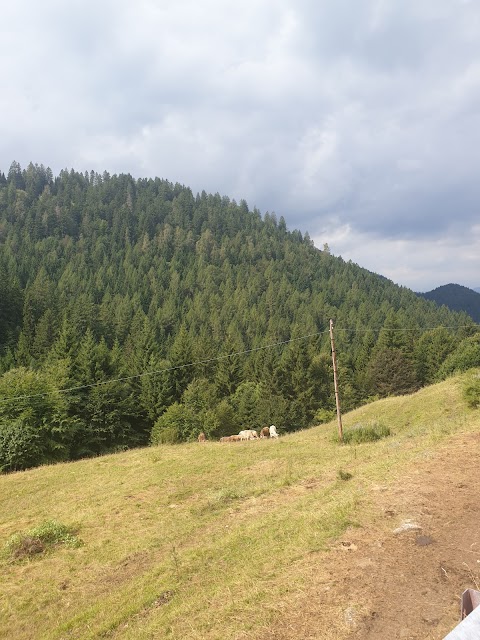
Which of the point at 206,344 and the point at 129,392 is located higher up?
the point at 206,344

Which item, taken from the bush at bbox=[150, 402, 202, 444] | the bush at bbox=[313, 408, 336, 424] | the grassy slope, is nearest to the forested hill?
the bush at bbox=[150, 402, 202, 444]

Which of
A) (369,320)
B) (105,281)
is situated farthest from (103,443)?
(105,281)

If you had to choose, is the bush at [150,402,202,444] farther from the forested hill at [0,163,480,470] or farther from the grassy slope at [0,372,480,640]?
the grassy slope at [0,372,480,640]

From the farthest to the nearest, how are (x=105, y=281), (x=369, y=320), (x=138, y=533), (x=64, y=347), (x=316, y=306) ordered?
1. (x=105, y=281)
2. (x=316, y=306)
3. (x=369, y=320)
4. (x=64, y=347)
5. (x=138, y=533)

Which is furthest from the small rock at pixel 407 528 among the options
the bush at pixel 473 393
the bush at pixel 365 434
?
the bush at pixel 473 393

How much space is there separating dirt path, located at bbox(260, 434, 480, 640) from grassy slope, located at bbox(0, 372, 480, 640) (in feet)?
1.64

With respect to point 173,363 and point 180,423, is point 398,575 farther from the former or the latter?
point 173,363

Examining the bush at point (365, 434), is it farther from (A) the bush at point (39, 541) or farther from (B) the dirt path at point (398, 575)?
(A) the bush at point (39, 541)

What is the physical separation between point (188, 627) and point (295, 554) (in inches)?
116

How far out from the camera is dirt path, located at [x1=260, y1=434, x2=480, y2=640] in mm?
6223

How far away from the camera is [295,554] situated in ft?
30.1

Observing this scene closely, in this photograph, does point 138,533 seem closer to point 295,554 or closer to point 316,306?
point 295,554

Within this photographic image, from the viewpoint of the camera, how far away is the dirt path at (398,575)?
6.22m

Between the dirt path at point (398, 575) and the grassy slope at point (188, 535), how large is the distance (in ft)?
1.64
